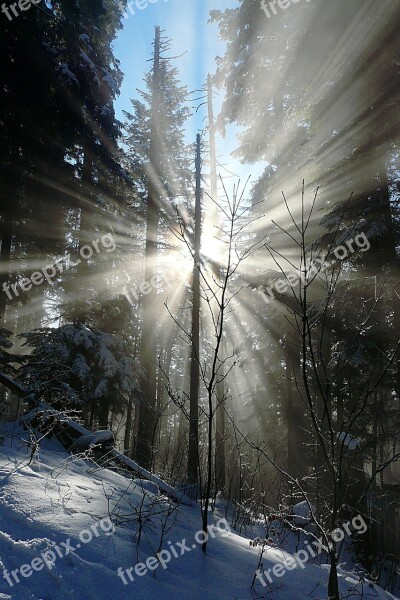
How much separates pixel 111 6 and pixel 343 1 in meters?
9.39

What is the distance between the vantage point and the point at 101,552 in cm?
252

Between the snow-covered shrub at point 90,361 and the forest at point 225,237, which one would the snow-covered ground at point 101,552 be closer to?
the forest at point 225,237

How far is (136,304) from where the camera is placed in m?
20.0

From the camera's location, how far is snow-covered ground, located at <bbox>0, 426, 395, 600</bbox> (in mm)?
2135

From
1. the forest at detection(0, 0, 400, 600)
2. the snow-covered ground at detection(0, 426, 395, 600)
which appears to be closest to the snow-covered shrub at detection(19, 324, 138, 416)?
the forest at detection(0, 0, 400, 600)

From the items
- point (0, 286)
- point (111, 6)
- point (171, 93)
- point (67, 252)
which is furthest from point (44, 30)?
point (171, 93)

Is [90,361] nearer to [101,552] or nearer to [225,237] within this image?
[225,237]

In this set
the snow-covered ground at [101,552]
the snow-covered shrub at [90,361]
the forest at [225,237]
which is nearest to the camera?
the snow-covered ground at [101,552]

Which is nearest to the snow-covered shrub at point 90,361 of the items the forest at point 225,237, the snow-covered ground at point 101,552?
the forest at point 225,237

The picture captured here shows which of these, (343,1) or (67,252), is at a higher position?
(343,1)

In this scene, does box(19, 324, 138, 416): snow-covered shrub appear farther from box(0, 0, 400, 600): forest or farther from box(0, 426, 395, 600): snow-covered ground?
box(0, 426, 395, 600): snow-covered ground

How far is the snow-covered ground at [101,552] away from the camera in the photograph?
2135 millimetres

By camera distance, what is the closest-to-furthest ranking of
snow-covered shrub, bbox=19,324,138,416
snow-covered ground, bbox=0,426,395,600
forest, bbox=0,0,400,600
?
snow-covered ground, bbox=0,426,395,600 < forest, bbox=0,0,400,600 < snow-covered shrub, bbox=19,324,138,416

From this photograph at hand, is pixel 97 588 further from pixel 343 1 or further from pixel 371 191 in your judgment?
pixel 343 1
